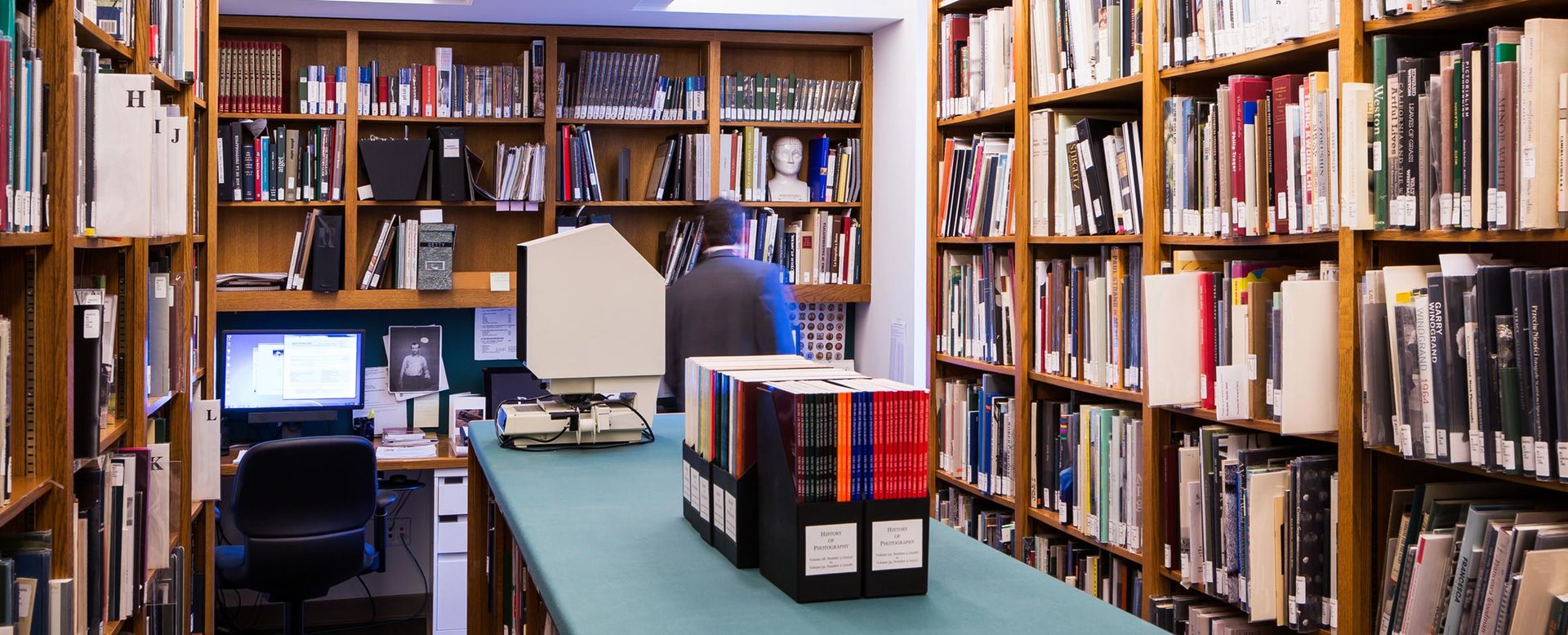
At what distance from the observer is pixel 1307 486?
2537mm

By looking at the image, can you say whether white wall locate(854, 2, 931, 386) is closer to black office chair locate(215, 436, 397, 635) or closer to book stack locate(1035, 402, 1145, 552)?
book stack locate(1035, 402, 1145, 552)

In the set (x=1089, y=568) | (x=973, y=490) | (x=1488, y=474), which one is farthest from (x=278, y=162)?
(x=1488, y=474)

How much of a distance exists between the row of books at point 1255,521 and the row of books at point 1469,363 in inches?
9.8

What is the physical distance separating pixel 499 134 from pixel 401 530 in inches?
68.1

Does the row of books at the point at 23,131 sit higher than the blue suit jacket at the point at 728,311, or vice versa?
the row of books at the point at 23,131

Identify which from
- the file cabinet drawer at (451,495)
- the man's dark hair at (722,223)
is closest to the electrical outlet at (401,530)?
the file cabinet drawer at (451,495)

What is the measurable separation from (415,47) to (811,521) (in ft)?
13.5

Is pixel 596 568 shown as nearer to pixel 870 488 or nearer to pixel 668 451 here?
pixel 870 488

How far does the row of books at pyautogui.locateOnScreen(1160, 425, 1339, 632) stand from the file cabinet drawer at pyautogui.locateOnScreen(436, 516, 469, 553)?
2883 millimetres

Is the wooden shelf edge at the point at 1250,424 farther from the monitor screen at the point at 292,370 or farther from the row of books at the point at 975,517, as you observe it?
the monitor screen at the point at 292,370

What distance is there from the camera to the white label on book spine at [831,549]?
A: 68.4 inches

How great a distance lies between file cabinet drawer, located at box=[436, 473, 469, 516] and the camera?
4.92m

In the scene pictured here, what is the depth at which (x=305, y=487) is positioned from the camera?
4.41 metres

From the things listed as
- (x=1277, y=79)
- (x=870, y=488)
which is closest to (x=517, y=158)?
(x=1277, y=79)
